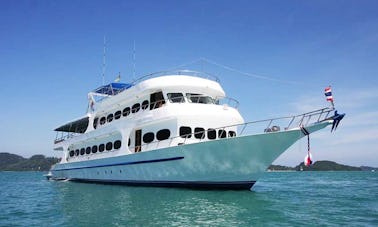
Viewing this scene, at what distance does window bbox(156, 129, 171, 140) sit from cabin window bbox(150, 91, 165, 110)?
5.26 ft

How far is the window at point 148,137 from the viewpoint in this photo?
699 inches

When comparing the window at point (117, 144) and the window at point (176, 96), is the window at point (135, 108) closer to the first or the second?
the window at point (117, 144)

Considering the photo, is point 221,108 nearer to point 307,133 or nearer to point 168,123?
point 168,123

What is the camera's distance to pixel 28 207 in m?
12.6

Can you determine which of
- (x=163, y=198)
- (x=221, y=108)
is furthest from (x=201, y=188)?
(x=221, y=108)

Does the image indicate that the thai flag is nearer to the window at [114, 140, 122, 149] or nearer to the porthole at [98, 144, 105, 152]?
the window at [114, 140, 122, 149]

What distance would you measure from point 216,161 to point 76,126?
17.8m

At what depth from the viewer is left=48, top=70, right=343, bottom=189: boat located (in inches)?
557

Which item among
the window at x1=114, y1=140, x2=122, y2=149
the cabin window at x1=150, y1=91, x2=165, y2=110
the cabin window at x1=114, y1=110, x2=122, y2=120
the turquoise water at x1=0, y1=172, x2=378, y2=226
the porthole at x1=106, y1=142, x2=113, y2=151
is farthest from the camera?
the cabin window at x1=114, y1=110, x2=122, y2=120

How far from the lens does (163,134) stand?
17109 mm

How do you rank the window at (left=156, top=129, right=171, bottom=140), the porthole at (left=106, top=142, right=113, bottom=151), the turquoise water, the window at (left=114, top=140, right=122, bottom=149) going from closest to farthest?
the turquoise water → the window at (left=156, top=129, right=171, bottom=140) → the window at (left=114, top=140, right=122, bottom=149) → the porthole at (left=106, top=142, right=113, bottom=151)

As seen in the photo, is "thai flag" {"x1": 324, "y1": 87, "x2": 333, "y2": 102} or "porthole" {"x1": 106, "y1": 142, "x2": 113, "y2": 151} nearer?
"thai flag" {"x1": 324, "y1": 87, "x2": 333, "y2": 102}

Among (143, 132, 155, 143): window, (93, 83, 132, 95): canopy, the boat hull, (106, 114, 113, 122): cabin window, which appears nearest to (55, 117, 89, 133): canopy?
(93, 83, 132, 95): canopy

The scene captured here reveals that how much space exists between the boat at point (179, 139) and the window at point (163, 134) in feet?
0.17
